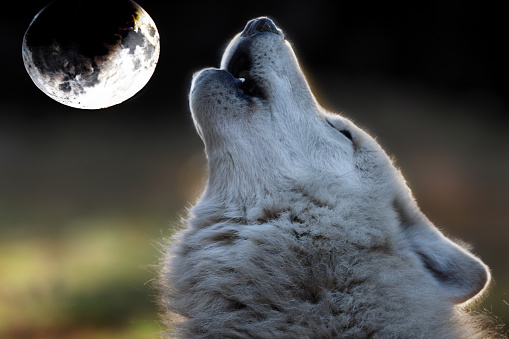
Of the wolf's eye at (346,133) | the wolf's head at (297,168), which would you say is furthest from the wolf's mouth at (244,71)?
the wolf's eye at (346,133)

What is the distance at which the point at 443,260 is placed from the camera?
234cm

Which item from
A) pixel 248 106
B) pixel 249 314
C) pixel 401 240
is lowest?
pixel 249 314

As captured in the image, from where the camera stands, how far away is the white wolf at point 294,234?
1.95 meters

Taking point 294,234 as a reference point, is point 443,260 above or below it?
below

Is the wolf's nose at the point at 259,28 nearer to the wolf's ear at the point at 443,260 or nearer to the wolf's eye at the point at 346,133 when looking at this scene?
the wolf's eye at the point at 346,133

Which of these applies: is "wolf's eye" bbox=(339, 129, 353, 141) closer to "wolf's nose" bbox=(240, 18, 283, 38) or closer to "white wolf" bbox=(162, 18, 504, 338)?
"white wolf" bbox=(162, 18, 504, 338)

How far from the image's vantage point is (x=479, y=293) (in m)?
2.29

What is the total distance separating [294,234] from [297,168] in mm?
336

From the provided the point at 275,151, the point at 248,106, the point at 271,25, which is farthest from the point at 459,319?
the point at 271,25

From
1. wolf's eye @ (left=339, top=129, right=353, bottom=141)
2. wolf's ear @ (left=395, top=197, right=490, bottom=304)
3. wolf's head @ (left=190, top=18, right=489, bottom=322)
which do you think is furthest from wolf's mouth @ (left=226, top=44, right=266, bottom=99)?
wolf's ear @ (left=395, top=197, right=490, bottom=304)

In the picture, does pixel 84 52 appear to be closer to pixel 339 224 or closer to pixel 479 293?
pixel 339 224

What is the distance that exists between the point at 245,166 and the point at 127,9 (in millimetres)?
832

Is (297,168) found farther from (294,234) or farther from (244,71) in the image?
(244,71)

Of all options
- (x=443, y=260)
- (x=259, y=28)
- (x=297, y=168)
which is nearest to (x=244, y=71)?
(x=259, y=28)
